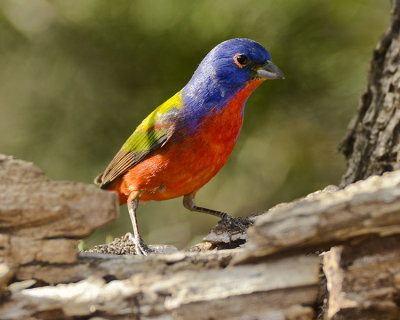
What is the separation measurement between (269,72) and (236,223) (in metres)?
0.93

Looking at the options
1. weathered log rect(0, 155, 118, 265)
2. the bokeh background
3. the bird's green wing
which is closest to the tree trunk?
the bokeh background

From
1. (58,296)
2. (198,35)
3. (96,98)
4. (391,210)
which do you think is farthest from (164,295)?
(96,98)

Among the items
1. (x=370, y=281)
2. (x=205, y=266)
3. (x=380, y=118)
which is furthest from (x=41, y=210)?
(x=380, y=118)

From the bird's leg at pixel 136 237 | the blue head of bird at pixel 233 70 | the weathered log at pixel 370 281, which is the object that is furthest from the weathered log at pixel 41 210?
the blue head of bird at pixel 233 70

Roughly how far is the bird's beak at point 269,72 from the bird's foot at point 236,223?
0.88 metres

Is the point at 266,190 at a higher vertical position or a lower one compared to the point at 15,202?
higher

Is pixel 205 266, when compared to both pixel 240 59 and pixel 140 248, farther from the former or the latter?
pixel 240 59

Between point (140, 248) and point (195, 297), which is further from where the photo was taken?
point (140, 248)

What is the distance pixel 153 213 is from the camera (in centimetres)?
506

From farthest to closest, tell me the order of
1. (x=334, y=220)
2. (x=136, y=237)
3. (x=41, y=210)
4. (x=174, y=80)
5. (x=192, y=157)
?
(x=174, y=80) → (x=136, y=237) → (x=192, y=157) → (x=41, y=210) → (x=334, y=220)

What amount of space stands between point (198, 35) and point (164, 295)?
2.51m

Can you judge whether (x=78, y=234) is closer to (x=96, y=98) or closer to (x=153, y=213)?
(x=96, y=98)

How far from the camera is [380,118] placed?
146 inches

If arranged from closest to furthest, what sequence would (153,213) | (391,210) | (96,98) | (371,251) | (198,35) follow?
(391,210), (371,251), (198,35), (96,98), (153,213)
